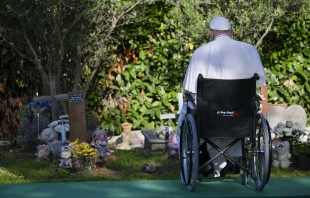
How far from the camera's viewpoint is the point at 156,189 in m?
5.55

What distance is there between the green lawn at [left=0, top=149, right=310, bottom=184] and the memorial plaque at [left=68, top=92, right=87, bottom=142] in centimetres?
40

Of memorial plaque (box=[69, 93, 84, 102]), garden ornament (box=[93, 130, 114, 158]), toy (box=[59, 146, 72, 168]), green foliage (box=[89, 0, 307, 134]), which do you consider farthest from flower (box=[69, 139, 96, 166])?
green foliage (box=[89, 0, 307, 134])

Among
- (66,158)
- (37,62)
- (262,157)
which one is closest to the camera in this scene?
(262,157)

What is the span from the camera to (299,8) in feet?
31.9

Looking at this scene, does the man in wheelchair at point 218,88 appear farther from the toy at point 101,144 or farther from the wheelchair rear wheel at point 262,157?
the toy at point 101,144

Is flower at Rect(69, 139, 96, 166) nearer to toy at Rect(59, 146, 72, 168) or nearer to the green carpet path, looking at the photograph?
toy at Rect(59, 146, 72, 168)

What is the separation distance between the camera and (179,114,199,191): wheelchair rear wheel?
5.17 meters

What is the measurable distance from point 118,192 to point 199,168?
680mm

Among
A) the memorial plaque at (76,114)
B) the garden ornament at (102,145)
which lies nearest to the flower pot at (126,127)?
the garden ornament at (102,145)

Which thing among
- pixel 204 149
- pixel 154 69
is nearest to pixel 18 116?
pixel 154 69

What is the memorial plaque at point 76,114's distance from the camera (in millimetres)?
7562

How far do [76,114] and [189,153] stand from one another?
2464mm

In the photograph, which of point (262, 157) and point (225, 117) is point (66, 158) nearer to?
point (225, 117)

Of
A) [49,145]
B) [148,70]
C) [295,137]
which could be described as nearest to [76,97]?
[49,145]
